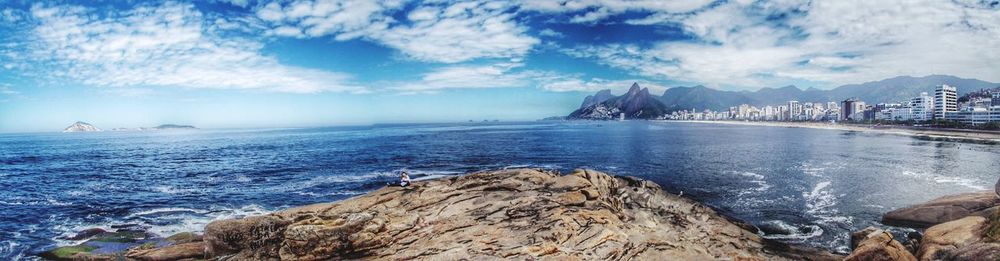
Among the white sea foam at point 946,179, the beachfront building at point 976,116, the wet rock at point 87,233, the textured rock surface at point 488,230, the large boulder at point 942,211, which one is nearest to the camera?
the textured rock surface at point 488,230

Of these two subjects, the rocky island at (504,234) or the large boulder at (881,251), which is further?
the large boulder at (881,251)

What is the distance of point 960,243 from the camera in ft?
69.2

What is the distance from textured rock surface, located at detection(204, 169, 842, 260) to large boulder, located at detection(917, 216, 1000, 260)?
4087mm

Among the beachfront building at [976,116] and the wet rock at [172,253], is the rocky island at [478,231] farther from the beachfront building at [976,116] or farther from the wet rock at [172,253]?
the beachfront building at [976,116]

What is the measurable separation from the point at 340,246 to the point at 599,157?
219 feet

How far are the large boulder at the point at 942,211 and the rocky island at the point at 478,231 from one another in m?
13.0

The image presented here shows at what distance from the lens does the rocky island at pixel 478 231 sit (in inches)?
751

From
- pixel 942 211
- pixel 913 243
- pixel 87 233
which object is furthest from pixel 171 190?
pixel 942 211

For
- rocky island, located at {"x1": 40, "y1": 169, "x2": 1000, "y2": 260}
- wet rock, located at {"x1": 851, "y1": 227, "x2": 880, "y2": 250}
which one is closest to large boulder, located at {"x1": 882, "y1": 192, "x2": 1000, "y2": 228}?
rocky island, located at {"x1": 40, "y1": 169, "x2": 1000, "y2": 260}

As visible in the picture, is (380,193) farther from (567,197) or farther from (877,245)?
(877,245)

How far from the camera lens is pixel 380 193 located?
2625cm

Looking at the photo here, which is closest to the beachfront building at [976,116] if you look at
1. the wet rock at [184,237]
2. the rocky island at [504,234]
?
the rocky island at [504,234]

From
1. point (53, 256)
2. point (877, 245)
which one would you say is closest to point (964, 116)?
point (877, 245)

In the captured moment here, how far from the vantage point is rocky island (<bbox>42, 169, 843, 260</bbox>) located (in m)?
19.1
